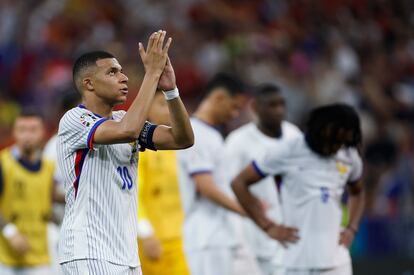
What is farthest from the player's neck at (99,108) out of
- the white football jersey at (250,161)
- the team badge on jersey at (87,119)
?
the white football jersey at (250,161)

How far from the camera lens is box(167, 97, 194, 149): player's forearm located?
5.60 m

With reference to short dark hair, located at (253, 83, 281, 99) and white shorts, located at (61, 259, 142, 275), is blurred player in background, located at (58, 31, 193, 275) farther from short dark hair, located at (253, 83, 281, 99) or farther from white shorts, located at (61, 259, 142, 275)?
short dark hair, located at (253, 83, 281, 99)

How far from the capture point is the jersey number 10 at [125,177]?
226 inches

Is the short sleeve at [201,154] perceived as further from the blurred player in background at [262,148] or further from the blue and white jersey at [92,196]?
the blue and white jersey at [92,196]

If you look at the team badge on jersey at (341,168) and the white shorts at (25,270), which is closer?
the team badge on jersey at (341,168)

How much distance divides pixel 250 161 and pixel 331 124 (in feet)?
8.11

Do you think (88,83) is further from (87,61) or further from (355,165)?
(355,165)

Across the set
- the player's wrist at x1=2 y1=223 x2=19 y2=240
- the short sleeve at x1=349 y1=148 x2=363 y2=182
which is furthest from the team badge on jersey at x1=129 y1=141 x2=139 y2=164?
the player's wrist at x1=2 y1=223 x2=19 y2=240

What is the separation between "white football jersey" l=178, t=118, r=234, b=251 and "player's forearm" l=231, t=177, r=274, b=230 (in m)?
0.79

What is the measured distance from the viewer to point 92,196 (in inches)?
222

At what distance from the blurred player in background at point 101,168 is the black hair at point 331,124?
5.92 ft

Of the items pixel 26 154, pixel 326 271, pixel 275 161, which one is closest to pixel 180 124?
pixel 275 161

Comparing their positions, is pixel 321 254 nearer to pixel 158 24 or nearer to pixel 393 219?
pixel 393 219

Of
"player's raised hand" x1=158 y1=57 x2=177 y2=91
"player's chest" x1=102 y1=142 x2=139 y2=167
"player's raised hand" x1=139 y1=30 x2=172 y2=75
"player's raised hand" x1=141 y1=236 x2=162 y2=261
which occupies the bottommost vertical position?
"player's raised hand" x1=141 y1=236 x2=162 y2=261
